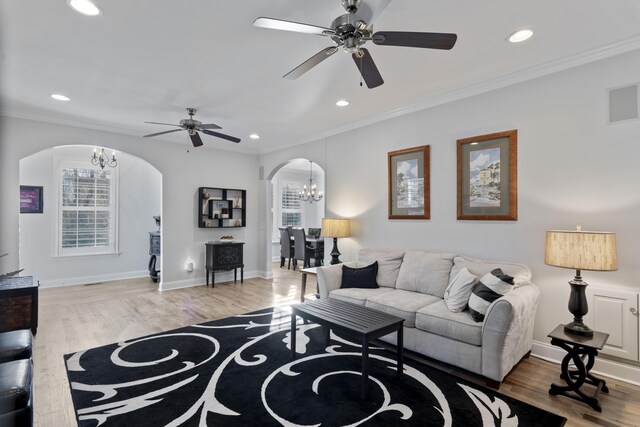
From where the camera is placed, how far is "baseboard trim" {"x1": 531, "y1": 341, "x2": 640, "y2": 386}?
8.64 feet

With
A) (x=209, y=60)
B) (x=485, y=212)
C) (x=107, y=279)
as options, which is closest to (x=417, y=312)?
(x=485, y=212)

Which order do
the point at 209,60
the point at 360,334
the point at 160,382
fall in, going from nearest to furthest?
the point at 360,334 → the point at 160,382 → the point at 209,60

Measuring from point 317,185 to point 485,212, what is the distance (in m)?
7.17

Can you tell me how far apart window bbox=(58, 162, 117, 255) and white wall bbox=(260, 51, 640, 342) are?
5646 mm

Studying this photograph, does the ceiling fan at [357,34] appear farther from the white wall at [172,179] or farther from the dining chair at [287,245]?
the dining chair at [287,245]

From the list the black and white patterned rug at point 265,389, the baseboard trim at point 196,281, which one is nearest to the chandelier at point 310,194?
the baseboard trim at point 196,281

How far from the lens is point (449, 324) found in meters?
2.80

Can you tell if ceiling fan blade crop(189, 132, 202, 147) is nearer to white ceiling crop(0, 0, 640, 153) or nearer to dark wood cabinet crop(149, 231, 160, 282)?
→ white ceiling crop(0, 0, 640, 153)

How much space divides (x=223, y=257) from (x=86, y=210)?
3033 mm

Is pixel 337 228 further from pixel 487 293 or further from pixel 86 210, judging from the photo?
pixel 86 210

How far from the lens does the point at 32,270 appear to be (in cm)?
587

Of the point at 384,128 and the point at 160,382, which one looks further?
the point at 384,128

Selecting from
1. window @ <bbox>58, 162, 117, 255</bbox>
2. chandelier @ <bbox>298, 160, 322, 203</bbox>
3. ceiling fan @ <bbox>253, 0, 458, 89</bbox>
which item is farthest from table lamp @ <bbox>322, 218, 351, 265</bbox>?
window @ <bbox>58, 162, 117, 255</bbox>

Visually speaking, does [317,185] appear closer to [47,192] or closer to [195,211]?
[195,211]
